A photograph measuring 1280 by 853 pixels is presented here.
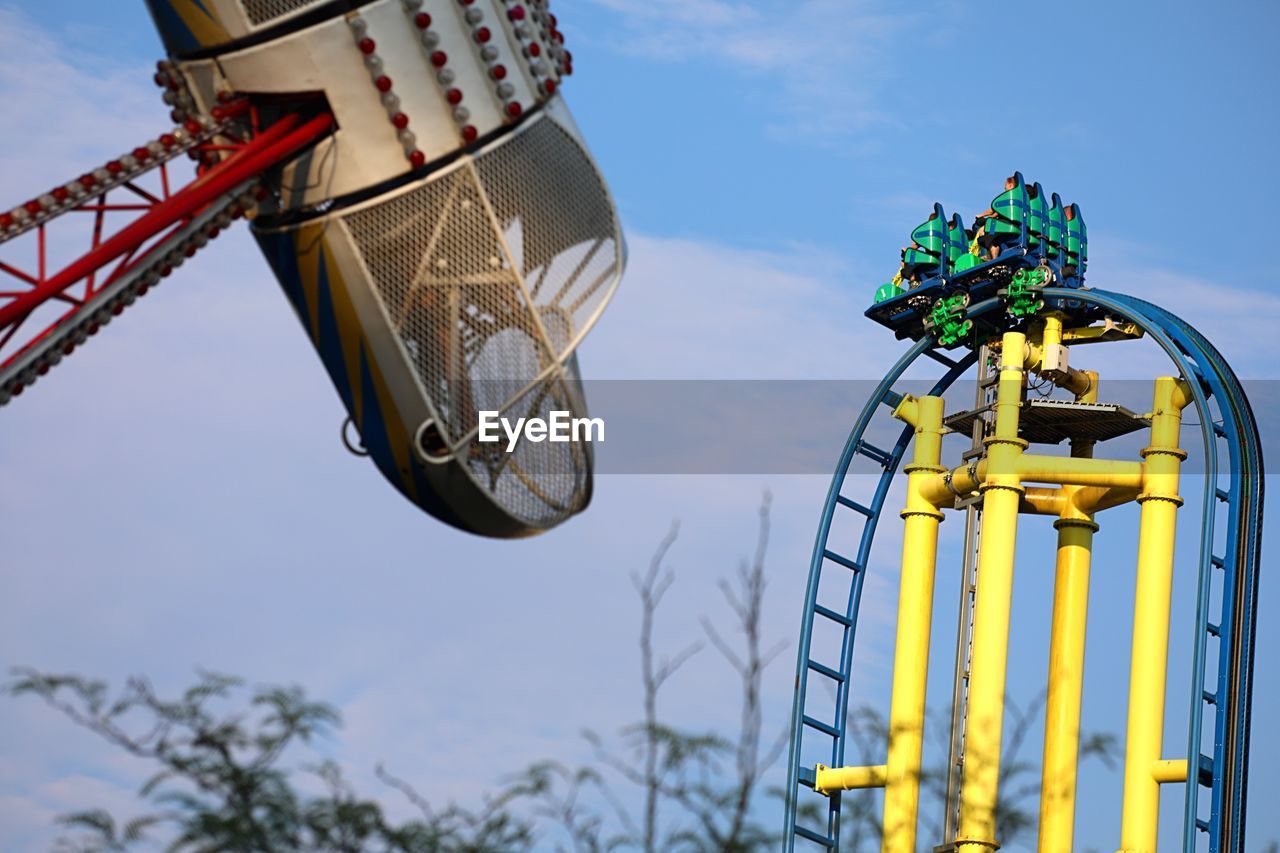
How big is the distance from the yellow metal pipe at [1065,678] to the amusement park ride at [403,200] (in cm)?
1082

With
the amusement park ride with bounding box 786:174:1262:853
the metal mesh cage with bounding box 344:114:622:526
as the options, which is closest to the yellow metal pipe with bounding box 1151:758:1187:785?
the amusement park ride with bounding box 786:174:1262:853

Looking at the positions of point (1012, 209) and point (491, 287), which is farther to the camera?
point (1012, 209)

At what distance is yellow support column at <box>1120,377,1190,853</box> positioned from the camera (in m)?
22.0

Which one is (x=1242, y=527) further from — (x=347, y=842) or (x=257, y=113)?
(x=347, y=842)

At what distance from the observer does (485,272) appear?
13.0 m

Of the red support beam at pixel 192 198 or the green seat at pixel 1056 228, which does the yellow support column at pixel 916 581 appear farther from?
the red support beam at pixel 192 198

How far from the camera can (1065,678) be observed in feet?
77.1

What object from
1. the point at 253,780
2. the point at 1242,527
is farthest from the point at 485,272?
the point at 1242,527

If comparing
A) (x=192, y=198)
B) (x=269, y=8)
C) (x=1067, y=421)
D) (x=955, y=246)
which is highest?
(x=955, y=246)

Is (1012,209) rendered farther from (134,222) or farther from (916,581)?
(134,222)

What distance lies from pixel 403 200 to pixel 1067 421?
506 inches

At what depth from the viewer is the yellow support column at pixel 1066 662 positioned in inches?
890

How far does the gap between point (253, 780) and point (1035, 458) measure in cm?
1624

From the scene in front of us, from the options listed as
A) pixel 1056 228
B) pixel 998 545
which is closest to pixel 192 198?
pixel 998 545
